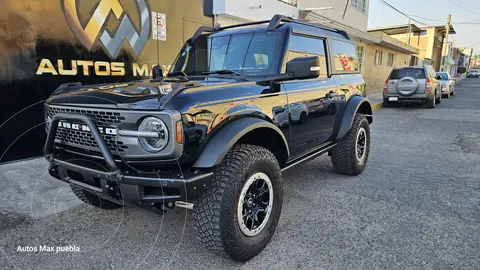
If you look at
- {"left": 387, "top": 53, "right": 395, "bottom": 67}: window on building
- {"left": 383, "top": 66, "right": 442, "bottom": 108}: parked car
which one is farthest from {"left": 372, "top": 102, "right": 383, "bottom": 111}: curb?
{"left": 387, "top": 53, "right": 395, "bottom": 67}: window on building

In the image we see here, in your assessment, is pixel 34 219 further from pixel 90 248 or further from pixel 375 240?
pixel 375 240

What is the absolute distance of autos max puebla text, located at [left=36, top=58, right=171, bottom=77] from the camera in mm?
5457

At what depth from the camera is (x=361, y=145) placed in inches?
196

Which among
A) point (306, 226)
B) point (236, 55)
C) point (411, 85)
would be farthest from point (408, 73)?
point (306, 226)

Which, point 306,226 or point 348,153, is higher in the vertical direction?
point 348,153

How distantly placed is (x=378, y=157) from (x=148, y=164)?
4.85 meters

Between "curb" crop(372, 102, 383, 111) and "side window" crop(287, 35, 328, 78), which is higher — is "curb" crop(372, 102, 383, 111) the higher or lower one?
the lower one

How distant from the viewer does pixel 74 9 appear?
5.76m

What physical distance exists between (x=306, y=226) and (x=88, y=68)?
502 centimetres

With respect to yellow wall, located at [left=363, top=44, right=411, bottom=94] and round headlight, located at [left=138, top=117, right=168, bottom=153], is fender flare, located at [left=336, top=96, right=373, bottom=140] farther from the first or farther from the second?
yellow wall, located at [left=363, top=44, right=411, bottom=94]

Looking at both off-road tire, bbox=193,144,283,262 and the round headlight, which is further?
off-road tire, bbox=193,144,283,262

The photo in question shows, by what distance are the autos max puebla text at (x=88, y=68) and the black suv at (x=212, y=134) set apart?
2.95 meters

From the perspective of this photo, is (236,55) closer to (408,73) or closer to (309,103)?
(309,103)

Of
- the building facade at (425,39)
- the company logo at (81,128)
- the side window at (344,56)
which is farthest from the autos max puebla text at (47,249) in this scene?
the building facade at (425,39)
